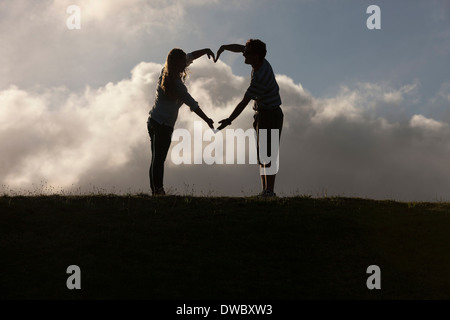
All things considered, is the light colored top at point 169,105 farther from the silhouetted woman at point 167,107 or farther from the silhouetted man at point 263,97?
the silhouetted man at point 263,97

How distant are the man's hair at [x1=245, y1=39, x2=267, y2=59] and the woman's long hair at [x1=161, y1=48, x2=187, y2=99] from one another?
63.5 inches

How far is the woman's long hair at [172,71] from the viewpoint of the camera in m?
12.4

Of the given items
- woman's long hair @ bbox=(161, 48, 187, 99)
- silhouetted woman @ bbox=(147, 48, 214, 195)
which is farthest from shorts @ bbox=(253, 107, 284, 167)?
woman's long hair @ bbox=(161, 48, 187, 99)

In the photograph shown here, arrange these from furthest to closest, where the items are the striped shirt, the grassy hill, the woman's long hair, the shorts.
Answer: the shorts < the striped shirt < the woman's long hair < the grassy hill

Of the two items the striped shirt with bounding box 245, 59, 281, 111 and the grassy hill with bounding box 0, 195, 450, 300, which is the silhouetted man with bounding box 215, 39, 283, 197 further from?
the grassy hill with bounding box 0, 195, 450, 300

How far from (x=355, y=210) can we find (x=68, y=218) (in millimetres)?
6482

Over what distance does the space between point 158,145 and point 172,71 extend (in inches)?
70.1

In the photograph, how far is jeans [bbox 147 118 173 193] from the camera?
495 inches

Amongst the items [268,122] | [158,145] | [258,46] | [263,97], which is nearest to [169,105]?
[158,145]

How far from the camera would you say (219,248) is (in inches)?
387

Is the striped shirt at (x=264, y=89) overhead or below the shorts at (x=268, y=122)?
overhead

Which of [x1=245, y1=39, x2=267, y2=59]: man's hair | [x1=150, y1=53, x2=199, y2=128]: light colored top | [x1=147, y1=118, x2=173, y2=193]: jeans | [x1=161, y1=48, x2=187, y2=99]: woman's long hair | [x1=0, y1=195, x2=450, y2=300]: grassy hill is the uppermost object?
[x1=245, y1=39, x2=267, y2=59]: man's hair

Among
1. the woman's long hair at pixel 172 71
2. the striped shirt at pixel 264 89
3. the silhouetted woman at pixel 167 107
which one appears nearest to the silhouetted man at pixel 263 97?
the striped shirt at pixel 264 89
